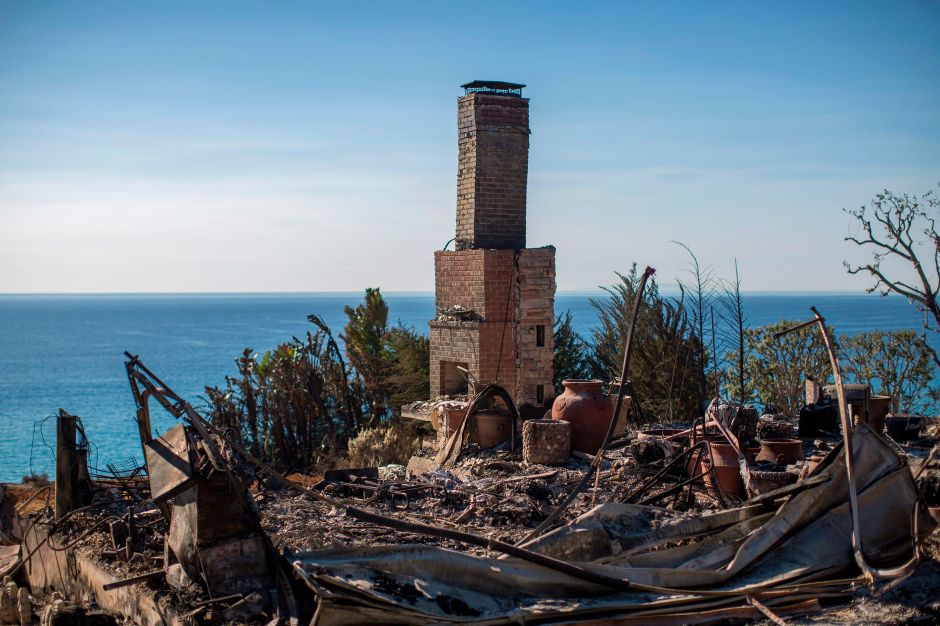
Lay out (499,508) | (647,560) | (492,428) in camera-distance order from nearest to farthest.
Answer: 1. (647,560)
2. (499,508)
3. (492,428)

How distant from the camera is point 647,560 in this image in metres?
5.61

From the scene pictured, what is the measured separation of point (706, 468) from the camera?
8188 mm

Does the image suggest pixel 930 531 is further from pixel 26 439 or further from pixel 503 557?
pixel 26 439

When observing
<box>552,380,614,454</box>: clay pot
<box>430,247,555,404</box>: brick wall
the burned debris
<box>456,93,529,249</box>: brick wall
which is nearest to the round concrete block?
the burned debris

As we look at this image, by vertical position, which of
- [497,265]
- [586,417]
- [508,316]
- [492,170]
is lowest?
[586,417]

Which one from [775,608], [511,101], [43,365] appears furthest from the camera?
[43,365]

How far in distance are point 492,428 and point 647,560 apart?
5.76 metres

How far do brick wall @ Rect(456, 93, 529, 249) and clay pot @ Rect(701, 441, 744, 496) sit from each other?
6415 millimetres

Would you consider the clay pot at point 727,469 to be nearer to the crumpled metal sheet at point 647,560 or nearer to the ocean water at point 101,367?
the crumpled metal sheet at point 647,560

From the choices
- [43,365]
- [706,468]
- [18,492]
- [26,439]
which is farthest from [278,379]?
[43,365]

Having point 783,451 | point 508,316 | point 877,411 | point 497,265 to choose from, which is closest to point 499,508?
point 783,451

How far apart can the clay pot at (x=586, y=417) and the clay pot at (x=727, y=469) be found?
2.73m

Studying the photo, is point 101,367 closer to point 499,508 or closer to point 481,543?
point 499,508

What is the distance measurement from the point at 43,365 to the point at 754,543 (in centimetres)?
7974
